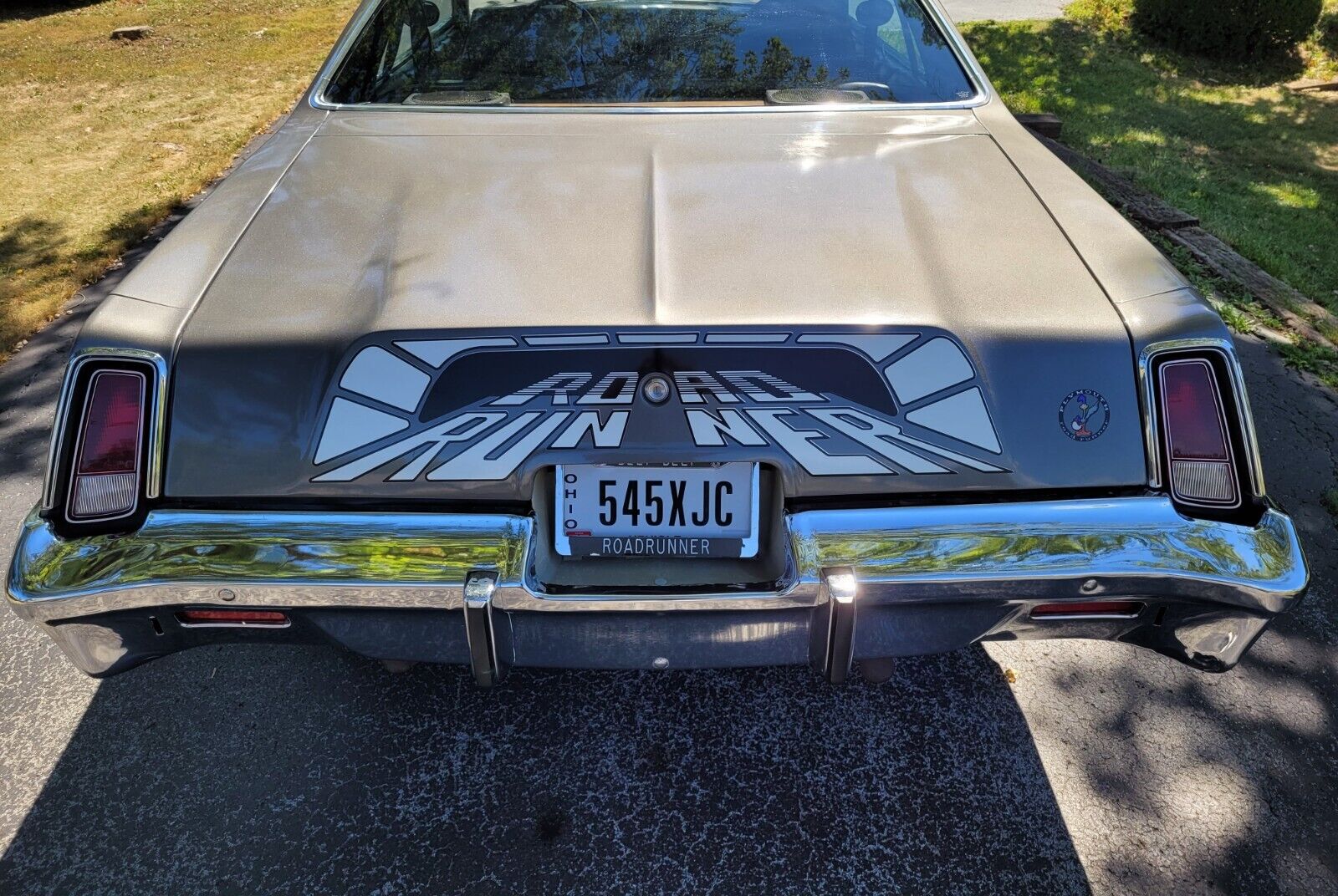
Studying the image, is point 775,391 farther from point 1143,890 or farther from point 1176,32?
point 1176,32

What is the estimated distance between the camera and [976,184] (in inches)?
92.9

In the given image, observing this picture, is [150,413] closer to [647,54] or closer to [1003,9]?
[647,54]

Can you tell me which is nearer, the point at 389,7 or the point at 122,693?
the point at 122,693

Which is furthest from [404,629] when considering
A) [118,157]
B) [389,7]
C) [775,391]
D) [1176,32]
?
[1176,32]

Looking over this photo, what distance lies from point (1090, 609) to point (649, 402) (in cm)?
102

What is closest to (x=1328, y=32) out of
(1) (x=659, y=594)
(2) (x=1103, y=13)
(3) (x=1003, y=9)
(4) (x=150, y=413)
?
(2) (x=1103, y=13)

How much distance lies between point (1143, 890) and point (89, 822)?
7.91 feet

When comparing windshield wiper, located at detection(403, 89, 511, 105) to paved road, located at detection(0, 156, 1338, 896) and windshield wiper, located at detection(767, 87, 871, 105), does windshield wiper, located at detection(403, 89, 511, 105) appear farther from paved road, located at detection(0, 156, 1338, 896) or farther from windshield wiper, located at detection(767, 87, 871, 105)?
paved road, located at detection(0, 156, 1338, 896)

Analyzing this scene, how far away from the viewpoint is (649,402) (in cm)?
179

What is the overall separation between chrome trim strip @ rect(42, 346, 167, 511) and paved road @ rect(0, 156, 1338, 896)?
2.75 feet

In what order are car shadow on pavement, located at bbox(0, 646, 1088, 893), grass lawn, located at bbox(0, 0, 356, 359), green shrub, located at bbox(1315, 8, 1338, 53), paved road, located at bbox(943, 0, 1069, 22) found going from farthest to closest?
1. paved road, located at bbox(943, 0, 1069, 22)
2. green shrub, located at bbox(1315, 8, 1338, 53)
3. grass lawn, located at bbox(0, 0, 356, 359)
4. car shadow on pavement, located at bbox(0, 646, 1088, 893)

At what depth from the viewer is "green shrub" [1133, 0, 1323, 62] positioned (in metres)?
9.29

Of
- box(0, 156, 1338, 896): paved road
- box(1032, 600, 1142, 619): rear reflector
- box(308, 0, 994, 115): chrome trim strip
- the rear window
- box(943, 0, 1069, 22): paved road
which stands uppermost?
the rear window

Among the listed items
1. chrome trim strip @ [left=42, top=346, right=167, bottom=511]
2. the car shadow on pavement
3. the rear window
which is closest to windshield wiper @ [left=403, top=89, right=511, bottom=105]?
the rear window
